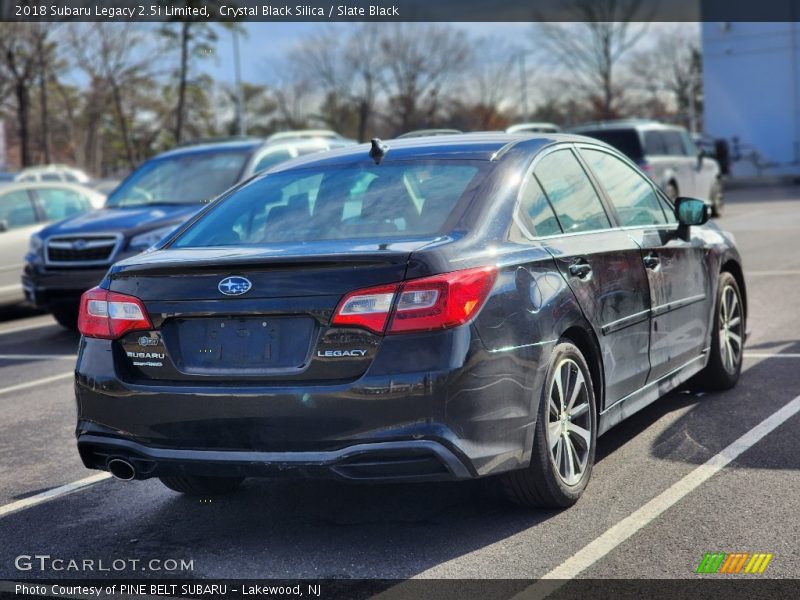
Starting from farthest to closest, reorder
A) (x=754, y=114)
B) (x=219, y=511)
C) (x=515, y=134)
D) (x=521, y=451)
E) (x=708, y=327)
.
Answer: (x=754, y=114) → (x=708, y=327) → (x=515, y=134) → (x=219, y=511) → (x=521, y=451)

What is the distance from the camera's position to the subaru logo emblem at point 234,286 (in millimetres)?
4293

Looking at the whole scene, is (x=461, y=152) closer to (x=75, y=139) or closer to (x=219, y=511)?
(x=219, y=511)

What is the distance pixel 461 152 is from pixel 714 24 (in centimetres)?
4688

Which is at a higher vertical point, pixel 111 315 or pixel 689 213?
pixel 689 213

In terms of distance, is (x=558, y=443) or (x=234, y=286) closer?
(x=234, y=286)

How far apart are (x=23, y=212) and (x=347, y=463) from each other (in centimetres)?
1047

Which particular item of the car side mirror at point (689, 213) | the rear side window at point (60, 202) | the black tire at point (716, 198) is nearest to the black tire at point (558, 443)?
the car side mirror at point (689, 213)

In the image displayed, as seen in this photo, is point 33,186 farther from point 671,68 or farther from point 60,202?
point 671,68

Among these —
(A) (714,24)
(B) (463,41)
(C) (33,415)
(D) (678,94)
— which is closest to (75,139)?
(B) (463,41)

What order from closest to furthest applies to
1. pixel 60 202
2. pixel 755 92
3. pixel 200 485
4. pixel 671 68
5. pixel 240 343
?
pixel 240 343 → pixel 200 485 → pixel 60 202 → pixel 755 92 → pixel 671 68

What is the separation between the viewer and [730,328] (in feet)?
23.2

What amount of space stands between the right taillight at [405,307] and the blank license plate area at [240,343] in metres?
0.17

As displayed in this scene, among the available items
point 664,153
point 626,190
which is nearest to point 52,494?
point 626,190

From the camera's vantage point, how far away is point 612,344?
522 cm
